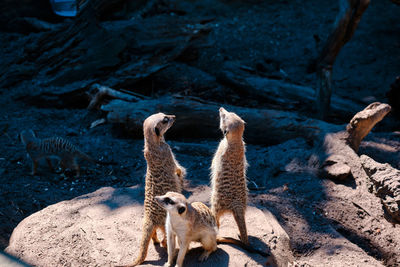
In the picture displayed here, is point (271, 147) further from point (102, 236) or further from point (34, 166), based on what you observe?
point (34, 166)

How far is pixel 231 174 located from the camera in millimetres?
2418

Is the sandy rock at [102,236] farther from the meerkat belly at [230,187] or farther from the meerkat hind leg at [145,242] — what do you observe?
the meerkat belly at [230,187]

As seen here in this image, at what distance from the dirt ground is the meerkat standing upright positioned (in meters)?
0.70

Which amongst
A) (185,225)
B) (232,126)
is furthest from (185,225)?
(232,126)

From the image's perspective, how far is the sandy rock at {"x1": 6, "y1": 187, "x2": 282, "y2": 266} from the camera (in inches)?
90.5

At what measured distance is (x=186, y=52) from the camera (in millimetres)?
5961

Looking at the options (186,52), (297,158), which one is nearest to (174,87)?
(186,52)

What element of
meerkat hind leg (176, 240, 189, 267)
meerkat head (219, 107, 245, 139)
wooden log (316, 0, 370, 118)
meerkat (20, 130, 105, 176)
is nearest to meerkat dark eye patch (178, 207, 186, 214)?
meerkat hind leg (176, 240, 189, 267)

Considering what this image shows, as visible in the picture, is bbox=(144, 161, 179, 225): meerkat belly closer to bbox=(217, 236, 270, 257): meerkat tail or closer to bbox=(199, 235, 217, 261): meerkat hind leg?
bbox=(199, 235, 217, 261): meerkat hind leg

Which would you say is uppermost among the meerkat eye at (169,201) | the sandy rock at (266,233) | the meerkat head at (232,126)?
the meerkat head at (232,126)

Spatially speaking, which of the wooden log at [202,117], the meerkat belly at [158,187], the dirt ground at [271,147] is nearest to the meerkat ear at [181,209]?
the meerkat belly at [158,187]

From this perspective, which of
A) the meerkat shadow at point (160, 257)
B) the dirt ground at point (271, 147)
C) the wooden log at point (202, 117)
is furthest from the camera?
the wooden log at point (202, 117)

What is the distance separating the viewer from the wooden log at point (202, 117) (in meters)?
4.59

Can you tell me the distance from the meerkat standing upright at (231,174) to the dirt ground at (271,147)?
2.30 ft
